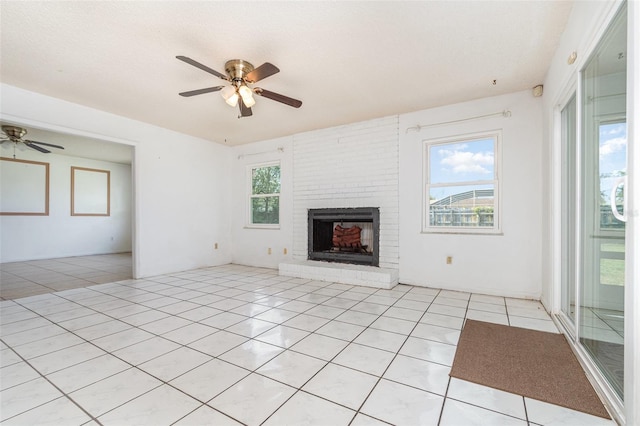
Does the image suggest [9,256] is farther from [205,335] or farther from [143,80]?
[205,335]

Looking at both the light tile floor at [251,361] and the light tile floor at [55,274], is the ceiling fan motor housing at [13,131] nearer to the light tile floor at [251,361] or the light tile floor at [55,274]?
the light tile floor at [55,274]

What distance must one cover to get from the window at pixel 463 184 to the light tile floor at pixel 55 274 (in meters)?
5.20

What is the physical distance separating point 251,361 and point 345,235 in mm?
3162

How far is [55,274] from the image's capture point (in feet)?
16.6

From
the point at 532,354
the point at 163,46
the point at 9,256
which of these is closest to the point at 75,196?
the point at 9,256

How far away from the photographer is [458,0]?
205cm

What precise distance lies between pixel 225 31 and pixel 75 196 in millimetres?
7755

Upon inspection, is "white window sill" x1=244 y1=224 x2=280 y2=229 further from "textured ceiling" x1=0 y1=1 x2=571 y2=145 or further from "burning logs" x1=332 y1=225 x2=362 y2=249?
"textured ceiling" x1=0 y1=1 x2=571 y2=145

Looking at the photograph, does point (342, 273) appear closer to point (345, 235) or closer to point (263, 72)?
point (345, 235)

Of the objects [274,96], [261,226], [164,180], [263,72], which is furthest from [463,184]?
[164,180]

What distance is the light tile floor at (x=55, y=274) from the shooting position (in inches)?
159

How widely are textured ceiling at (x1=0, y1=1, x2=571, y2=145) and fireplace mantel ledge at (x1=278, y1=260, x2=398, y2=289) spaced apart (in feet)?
8.03

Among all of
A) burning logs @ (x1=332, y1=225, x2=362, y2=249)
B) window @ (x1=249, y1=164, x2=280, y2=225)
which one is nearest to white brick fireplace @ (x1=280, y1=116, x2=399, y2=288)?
burning logs @ (x1=332, y1=225, x2=362, y2=249)

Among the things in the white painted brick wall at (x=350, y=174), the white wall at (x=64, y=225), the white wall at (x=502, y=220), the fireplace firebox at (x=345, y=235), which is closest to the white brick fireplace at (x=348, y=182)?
the white painted brick wall at (x=350, y=174)
